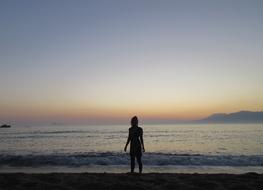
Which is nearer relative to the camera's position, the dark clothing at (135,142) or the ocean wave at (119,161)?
the dark clothing at (135,142)

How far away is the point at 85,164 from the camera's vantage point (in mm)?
19609
